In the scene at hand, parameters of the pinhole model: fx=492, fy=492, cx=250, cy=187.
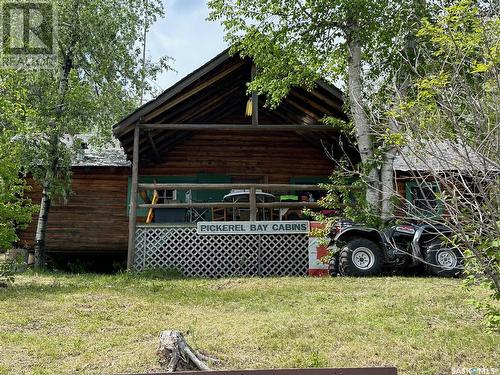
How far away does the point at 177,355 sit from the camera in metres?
4.54

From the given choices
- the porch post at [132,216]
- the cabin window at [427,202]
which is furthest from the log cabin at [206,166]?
the cabin window at [427,202]

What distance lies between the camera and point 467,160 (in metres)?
4.58

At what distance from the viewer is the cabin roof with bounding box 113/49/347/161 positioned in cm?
1214

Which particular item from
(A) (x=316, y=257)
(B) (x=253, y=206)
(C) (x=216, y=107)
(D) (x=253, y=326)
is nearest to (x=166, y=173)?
(C) (x=216, y=107)

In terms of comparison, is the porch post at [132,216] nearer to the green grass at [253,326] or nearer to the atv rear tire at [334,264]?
the green grass at [253,326]

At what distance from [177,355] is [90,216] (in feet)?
40.4

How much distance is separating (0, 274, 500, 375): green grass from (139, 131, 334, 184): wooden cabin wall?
731cm

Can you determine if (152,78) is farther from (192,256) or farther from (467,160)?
(467,160)

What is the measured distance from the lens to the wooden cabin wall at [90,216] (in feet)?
51.9

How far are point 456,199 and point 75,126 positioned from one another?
1235cm

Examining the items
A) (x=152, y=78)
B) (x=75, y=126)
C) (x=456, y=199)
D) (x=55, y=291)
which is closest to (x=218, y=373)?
(x=456, y=199)

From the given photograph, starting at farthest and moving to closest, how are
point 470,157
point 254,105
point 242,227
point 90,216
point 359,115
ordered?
point 90,216, point 254,105, point 242,227, point 359,115, point 470,157

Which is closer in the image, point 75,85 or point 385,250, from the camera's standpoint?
point 385,250

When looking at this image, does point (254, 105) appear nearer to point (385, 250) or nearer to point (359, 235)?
point (359, 235)
